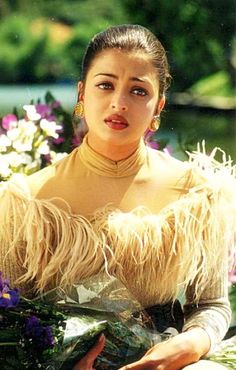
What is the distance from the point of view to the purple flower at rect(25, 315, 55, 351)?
1309 millimetres

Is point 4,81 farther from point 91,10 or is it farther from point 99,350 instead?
point 99,350

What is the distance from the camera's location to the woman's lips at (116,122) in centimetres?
141

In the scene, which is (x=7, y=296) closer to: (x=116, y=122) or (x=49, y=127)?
(x=116, y=122)

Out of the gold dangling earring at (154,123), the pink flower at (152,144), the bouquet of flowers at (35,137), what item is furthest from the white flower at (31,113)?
the gold dangling earring at (154,123)

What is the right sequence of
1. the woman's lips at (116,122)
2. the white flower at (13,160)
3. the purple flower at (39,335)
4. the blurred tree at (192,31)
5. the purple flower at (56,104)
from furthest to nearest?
1. the purple flower at (56,104)
2. the white flower at (13,160)
3. the blurred tree at (192,31)
4. the woman's lips at (116,122)
5. the purple flower at (39,335)

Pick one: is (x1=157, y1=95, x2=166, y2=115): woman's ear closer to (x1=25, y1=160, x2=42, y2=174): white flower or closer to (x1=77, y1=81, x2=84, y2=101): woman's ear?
(x1=77, y1=81, x2=84, y2=101): woman's ear

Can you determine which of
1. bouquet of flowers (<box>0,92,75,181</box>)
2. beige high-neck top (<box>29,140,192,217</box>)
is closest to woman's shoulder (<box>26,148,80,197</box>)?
beige high-neck top (<box>29,140,192,217</box>)

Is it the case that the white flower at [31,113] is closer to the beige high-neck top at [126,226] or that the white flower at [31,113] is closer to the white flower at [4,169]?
the white flower at [4,169]

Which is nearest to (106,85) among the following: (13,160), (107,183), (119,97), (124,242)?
(119,97)

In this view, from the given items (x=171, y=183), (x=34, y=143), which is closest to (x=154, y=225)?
(x=171, y=183)

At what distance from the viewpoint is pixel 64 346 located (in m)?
1.32

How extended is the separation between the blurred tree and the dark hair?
4.5 inches

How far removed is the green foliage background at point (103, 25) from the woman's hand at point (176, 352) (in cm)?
49

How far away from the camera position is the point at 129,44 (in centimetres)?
140
